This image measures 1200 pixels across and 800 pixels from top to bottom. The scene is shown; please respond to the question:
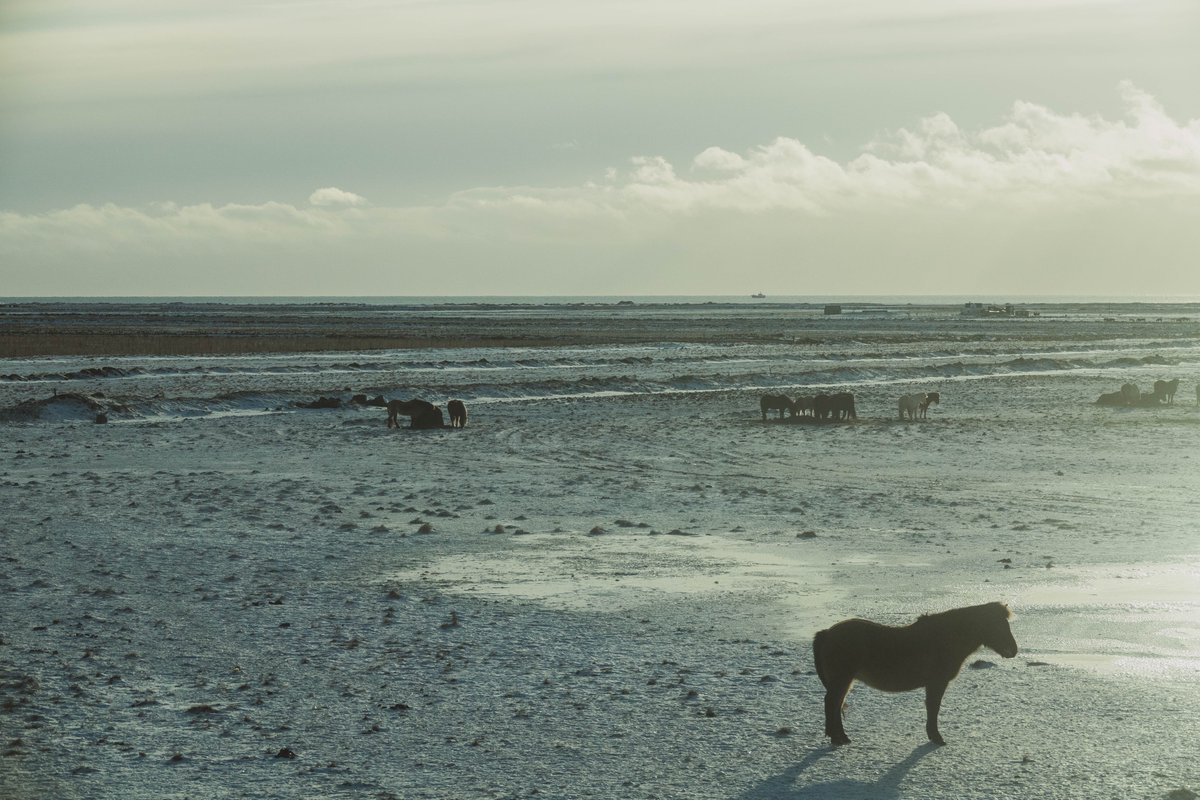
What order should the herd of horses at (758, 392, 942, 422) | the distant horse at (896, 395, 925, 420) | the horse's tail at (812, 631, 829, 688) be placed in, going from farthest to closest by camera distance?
the herd of horses at (758, 392, 942, 422) → the distant horse at (896, 395, 925, 420) → the horse's tail at (812, 631, 829, 688)

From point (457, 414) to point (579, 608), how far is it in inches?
842

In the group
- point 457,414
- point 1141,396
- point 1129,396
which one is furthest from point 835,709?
point 1141,396

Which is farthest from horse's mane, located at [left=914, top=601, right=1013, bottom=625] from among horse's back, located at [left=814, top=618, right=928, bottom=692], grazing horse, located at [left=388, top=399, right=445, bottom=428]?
grazing horse, located at [left=388, top=399, right=445, bottom=428]

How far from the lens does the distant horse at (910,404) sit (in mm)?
34406

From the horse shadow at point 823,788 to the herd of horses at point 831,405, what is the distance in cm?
2695

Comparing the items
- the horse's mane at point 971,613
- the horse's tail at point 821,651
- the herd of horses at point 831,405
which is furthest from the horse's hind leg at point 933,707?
the herd of horses at point 831,405

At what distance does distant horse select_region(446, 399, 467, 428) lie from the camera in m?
33.2

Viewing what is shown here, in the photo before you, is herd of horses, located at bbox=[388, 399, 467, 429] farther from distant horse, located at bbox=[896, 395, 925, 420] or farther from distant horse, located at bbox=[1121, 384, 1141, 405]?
distant horse, located at bbox=[1121, 384, 1141, 405]

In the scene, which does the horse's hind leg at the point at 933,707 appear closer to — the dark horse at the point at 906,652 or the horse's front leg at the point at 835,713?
the dark horse at the point at 906,652

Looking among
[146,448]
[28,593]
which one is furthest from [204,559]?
[146,448]

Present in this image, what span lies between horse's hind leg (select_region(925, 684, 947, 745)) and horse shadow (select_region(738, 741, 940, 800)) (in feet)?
1.47

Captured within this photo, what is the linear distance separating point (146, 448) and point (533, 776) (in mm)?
22484

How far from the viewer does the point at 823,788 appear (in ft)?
24.7

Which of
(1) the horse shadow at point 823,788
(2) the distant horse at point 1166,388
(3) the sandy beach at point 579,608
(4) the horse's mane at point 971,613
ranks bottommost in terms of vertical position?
(3) the sandy beach at point 579,608
